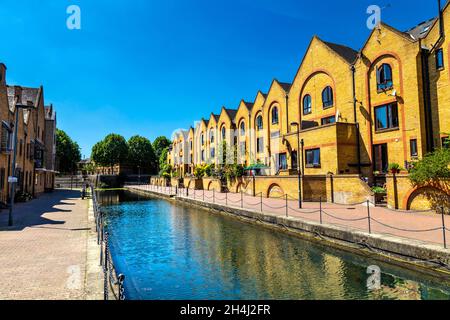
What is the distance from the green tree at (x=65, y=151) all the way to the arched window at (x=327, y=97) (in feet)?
230

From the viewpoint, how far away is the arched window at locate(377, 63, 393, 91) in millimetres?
23484

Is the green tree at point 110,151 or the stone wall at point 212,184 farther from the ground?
the green tree at point 110,151

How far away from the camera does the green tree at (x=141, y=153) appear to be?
298 ft

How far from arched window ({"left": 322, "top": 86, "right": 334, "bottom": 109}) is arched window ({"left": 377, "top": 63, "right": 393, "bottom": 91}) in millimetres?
4969

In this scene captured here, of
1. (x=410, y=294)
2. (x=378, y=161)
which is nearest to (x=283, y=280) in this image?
(x=410, y=294)

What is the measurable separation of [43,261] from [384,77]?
25711 millimetres

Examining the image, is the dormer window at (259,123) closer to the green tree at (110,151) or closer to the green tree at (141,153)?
the green tree at (110,151)

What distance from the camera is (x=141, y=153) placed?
91.8 metres

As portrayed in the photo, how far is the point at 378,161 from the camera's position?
24219 millimetres

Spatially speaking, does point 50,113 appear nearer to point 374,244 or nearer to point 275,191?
point 275,191

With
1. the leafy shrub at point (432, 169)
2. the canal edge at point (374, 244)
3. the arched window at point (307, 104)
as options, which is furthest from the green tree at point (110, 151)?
the leafy shrub at point (432, 169)

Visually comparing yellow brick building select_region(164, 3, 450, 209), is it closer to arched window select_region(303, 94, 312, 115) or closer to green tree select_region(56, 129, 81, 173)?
arched window select_region(303, 94, 312, 115)

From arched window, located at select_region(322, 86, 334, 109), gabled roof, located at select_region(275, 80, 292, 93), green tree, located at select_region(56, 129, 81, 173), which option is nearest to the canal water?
arched window, located at select_region(322, 86, 334, 109)

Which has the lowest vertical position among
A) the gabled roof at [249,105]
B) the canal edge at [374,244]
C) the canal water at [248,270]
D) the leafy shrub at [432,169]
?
the canal water at [248,270]
